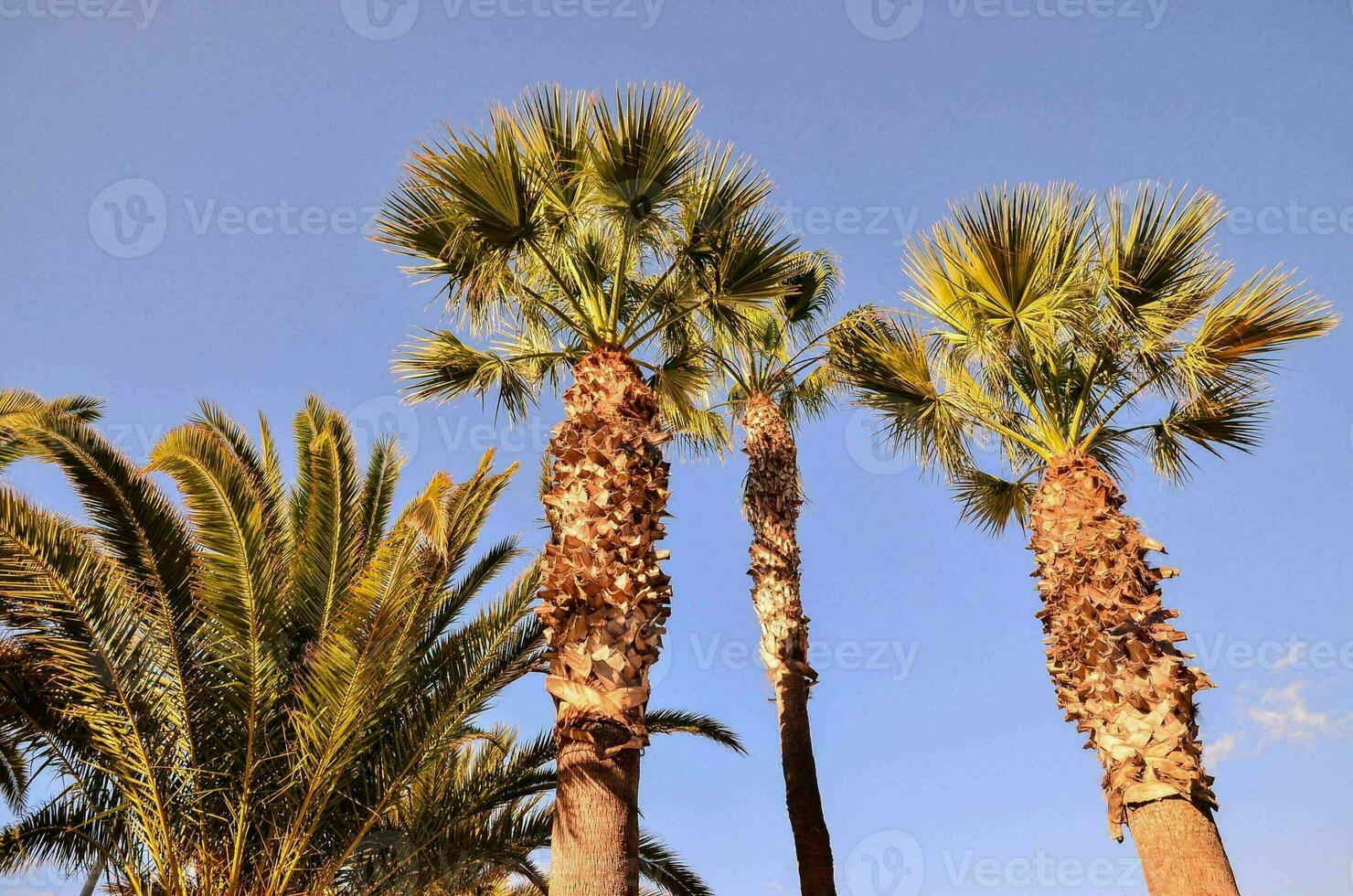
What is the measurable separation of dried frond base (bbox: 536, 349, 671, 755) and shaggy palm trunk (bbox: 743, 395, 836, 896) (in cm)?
448

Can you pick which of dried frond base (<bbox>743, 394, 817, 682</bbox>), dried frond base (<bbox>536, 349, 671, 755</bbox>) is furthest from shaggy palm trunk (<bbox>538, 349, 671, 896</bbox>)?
dried frond base (<bbox>743, 394, 817, 682</bbox>)

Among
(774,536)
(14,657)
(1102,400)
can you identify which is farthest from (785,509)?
(14,657)

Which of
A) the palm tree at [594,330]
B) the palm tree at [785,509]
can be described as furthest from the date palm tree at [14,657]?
the palm tree at [785,509]

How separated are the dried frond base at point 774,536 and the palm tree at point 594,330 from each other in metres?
2.20

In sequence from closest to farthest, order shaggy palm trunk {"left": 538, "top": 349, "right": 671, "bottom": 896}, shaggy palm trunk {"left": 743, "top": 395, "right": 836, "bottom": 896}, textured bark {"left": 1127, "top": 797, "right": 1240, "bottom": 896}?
1. shaggy palm trunk {"left": 538, "top": 349, "right": 671, "bottom": 896}
2. textured bark {"left": 1127, "top": 797, "right": 1240, "bottom": 896}
3. shaggy palm trunk {"left": 743, "top": 395, "right": 836, "bottom": 896}

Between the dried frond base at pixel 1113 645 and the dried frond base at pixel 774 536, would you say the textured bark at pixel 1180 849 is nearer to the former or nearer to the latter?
the dried frond base at pixel 1113 645

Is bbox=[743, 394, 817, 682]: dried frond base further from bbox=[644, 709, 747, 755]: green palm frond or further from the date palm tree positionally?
the date palm tree

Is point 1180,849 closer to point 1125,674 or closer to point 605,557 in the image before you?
point 1125,674

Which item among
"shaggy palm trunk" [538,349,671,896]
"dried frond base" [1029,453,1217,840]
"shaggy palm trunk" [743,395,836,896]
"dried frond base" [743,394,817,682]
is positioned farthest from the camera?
"dried frond base" [743,394,817,682]

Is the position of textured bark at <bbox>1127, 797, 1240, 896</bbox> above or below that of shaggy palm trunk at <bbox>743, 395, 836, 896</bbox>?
below

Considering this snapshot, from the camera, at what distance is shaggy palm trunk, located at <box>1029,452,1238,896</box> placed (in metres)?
7.26

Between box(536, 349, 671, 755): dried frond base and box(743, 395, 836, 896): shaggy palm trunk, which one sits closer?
box(536, 349, 671, 755): dried frond base

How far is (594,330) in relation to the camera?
342 inches

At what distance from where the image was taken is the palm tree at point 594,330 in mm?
6699
